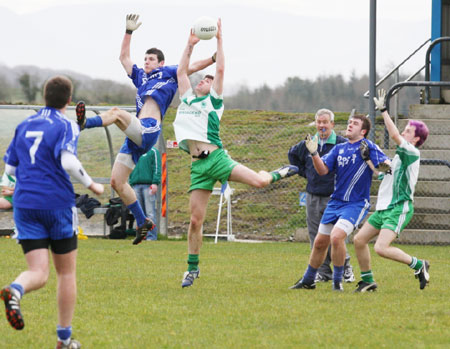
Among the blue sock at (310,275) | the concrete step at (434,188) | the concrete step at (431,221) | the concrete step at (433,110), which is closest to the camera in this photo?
the blue sock at (310,275)

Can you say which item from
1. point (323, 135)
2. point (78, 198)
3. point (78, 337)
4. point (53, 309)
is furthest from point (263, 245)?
point (78, 337)

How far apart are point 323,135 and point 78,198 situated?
9.04 metres

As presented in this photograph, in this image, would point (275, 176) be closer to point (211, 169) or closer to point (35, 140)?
point (211, 169)

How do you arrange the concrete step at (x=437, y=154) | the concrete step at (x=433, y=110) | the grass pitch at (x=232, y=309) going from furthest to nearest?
the concrete step at (x=433, y=110), the concrete step at (x=437, y=154), the grass pitch at (x=232, y=309)

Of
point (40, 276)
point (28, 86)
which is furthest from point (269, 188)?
point (40, 276)

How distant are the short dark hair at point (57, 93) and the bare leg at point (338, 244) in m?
3.99

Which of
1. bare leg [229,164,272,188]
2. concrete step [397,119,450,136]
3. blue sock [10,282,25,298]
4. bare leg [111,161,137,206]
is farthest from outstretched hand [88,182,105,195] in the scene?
concrete step [397,119,450,136]

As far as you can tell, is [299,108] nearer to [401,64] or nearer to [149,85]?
[401,64]

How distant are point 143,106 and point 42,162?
4.31 metres

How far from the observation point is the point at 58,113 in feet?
18.5

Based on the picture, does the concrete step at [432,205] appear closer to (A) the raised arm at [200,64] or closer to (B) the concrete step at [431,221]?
(B) the concrete step at [431,221]

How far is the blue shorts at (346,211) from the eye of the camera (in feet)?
28.9

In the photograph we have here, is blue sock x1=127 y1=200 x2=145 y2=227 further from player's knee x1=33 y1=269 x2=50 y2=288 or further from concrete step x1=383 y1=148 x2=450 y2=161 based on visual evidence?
concrete step x1=383 y1=148 x2=450 y2=161

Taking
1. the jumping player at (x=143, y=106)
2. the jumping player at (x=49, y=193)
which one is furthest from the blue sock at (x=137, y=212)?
the jumping player at (x=49, y=193)
